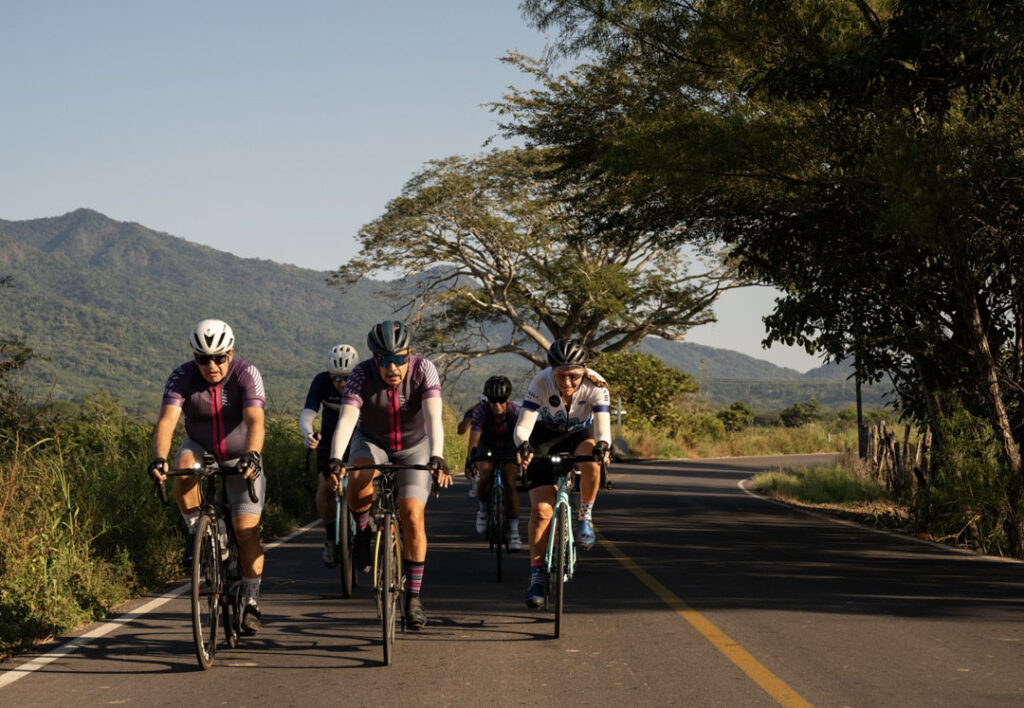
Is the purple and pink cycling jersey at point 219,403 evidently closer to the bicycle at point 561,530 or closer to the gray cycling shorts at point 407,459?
the gray cycling shorts at point 407,459

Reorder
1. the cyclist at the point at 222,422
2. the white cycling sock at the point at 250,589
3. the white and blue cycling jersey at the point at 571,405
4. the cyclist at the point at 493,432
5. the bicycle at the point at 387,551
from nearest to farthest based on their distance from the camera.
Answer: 1. the bicycle at the point at 387,551
2. the cyclist at the point at 222,422
3. the white cycling sock at the point at 250,589
4. the white and blue cycling jersey at the point at 571,405
5. the cyclist at the point at 493,432

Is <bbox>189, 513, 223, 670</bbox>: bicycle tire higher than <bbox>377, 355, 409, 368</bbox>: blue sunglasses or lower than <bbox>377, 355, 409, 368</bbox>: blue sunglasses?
lower

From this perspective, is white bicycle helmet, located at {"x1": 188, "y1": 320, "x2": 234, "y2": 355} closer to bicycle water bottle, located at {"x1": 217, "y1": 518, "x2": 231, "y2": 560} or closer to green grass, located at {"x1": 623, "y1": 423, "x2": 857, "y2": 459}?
bicycle water bottle, located at {"x1": 217, "y1": 518, "x2": 231, "y2": 560}

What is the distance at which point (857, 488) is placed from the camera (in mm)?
23922

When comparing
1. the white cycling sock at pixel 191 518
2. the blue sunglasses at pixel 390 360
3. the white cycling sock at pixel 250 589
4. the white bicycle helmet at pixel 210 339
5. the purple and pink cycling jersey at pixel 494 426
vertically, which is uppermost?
the white bicycle helmet at pixel 210 339

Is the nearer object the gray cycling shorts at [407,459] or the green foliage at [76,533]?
the gray cycling shorts at [407,459]

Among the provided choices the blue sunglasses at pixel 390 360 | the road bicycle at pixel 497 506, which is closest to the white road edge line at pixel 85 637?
the blue sunglasses at pixel 390 360

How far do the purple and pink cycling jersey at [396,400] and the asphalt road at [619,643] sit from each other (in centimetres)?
132

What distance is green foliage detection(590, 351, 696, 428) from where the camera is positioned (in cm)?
5272

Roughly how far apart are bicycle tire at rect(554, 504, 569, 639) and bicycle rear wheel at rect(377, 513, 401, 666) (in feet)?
3.39

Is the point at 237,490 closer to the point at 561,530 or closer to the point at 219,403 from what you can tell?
the point at 219,403

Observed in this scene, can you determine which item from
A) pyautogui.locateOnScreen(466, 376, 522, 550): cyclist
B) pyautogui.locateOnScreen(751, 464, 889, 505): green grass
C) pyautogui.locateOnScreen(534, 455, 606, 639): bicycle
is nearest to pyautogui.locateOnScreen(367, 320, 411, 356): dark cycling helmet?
pyautogui.locateOnScreen(534, 455, 606, 639): bicycle

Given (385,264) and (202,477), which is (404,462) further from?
(385,264)

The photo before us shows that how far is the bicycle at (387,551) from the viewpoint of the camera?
300 inches
